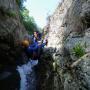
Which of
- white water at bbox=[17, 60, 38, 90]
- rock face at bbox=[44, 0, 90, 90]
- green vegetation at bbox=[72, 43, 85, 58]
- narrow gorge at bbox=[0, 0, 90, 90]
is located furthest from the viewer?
white water at bbox=[17, 60, 38, 90]

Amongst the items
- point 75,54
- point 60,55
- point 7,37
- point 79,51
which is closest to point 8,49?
point 7,37

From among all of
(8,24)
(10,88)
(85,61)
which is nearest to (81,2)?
(85,61)

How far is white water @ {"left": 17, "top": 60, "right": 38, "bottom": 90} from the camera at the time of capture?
45.7 ft

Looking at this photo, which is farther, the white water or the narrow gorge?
the white water

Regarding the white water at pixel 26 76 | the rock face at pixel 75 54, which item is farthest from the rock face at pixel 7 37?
the rock face at pixel 75 54

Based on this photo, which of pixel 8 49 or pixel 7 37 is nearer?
pixel 7 37

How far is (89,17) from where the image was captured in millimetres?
9398

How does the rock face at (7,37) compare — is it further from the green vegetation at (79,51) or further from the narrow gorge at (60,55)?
the green vegetation at (79,51)

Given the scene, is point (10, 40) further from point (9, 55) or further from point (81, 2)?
point (81, 2)

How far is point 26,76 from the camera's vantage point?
15.0 meters

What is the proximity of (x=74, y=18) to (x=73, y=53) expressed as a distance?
3.79 metres

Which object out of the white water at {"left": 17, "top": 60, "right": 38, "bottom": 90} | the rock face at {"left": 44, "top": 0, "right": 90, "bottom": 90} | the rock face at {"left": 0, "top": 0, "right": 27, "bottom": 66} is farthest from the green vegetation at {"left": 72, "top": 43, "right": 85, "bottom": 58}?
the rock face at {"left": 0, "top": 0, "right": 27, "bottom": 66}

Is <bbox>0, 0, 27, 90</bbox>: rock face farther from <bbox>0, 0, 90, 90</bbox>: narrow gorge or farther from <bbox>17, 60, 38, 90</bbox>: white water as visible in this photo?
<bbox>17, 60, 38, 90</bbox>: white water

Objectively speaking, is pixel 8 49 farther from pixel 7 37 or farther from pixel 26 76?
pixel 26 76
